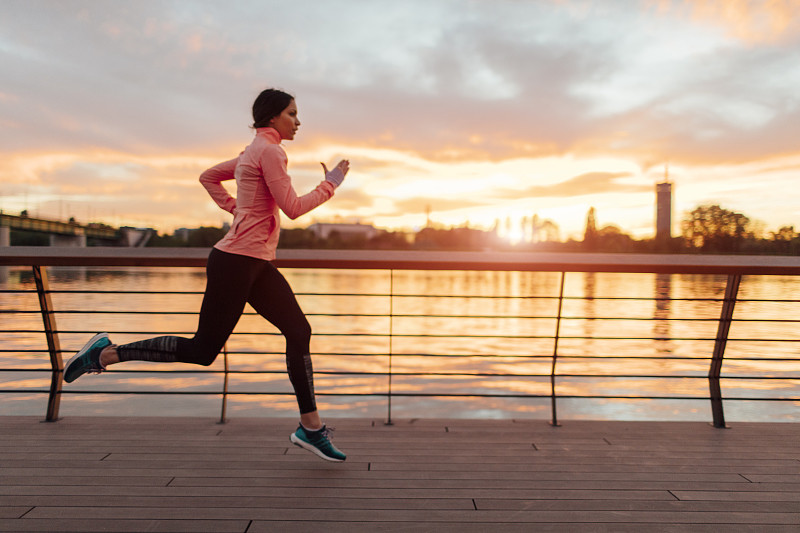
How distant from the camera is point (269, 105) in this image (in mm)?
2217

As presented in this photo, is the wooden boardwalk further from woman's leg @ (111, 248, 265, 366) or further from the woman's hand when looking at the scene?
the woman's hand

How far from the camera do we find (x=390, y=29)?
10.4 m

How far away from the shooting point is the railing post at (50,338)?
299cm

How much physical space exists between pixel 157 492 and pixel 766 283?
3901 centimetres

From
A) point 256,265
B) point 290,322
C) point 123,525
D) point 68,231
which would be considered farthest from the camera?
point 68,231

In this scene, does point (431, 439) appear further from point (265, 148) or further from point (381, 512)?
point (265, 148)

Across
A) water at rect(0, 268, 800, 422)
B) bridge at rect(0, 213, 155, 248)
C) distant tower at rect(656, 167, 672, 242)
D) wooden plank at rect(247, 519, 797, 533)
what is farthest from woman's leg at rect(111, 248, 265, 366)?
distant tower at rect(656, 167, 672, 242)

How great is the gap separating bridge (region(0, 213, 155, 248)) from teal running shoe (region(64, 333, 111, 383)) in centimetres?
4648

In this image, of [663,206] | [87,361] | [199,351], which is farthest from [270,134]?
[663,206]

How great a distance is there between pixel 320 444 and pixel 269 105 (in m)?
1.38

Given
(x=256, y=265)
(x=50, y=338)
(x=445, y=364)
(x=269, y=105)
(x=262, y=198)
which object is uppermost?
(x=269, y=105)

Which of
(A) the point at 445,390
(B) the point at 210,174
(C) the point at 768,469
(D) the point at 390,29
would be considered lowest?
(A) the point at 445,390

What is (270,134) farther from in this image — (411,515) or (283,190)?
(411,515)

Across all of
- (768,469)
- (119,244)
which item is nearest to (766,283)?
(768,469)
